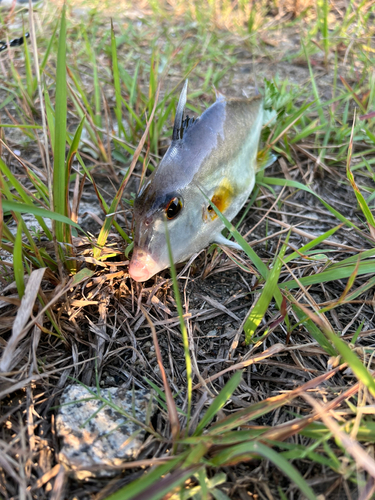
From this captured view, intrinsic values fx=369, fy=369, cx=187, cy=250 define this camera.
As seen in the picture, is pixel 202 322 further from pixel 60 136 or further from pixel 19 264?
pixel 60 136

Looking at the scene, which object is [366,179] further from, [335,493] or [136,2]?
[136,2]

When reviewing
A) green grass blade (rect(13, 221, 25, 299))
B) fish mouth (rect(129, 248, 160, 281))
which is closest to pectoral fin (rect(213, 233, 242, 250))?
fish mouth (rect(129, 248, 160, 281))

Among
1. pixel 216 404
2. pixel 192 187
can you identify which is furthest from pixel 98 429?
pixel 192 187

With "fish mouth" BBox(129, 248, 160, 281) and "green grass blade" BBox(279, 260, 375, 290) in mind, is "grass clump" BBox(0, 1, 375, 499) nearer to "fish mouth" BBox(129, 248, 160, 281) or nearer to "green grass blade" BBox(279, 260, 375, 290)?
"green grass blade" BBox(279, 260, 375, 290)

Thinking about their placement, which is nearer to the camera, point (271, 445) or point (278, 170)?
point (271, 445)

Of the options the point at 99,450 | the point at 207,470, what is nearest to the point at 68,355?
the point at 99,450
